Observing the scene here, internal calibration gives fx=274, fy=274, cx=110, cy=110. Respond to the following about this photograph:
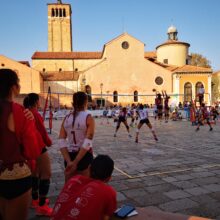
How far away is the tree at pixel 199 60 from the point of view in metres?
66.0

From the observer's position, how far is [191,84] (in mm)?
49625

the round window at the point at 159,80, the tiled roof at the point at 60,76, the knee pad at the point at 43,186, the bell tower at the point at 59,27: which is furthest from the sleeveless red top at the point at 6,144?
the bell tower at the point at 59,27

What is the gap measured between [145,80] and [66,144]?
154 feet

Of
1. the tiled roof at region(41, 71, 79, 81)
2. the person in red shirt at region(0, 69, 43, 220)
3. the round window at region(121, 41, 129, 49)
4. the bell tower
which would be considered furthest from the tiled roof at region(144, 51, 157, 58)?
the person in red shirt at region(0, 69, 43, 220)

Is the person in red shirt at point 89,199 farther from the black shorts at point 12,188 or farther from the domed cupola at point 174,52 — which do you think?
the domed cupola at point 174,52

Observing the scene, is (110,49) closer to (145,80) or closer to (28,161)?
(145,80)

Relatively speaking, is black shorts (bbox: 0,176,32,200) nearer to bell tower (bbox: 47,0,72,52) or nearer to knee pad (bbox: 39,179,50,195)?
knee pad (bbox: 39,179,50,195)

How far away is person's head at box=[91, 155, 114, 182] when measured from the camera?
96.3 inches

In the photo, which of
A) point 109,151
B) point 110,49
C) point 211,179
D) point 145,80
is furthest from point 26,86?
point 211,179

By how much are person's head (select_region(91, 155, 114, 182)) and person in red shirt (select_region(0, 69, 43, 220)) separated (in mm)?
553

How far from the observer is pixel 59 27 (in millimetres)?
70062

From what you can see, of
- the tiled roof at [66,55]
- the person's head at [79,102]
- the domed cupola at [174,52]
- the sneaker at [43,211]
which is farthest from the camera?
the tiled roof at [66,55]

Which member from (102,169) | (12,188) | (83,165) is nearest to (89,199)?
(102,169)

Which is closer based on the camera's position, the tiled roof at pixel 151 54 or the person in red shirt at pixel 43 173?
the person in red shirt at pixel 43 173
